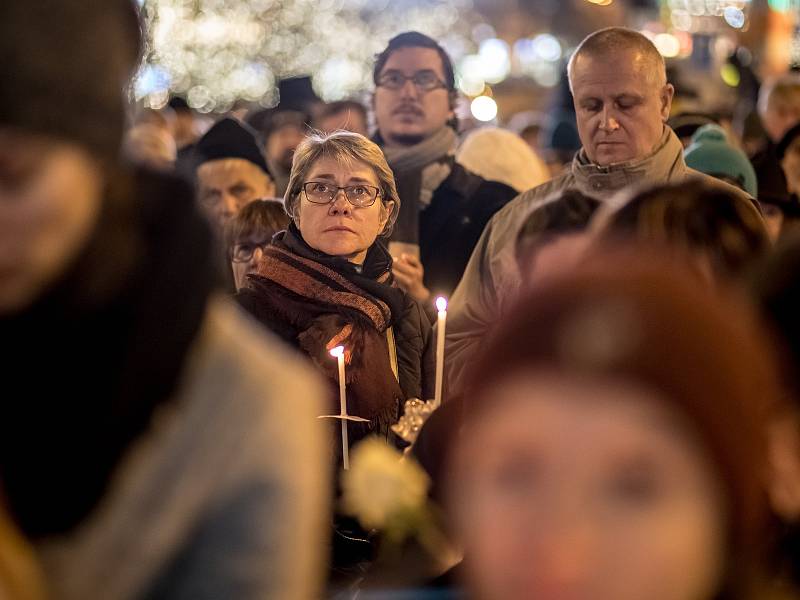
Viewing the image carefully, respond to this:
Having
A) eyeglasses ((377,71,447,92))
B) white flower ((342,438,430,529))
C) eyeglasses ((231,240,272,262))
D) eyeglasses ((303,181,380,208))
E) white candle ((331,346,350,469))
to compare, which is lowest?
white candle ((331,346,350,469))

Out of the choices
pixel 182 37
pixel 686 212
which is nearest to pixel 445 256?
pixel 686 212

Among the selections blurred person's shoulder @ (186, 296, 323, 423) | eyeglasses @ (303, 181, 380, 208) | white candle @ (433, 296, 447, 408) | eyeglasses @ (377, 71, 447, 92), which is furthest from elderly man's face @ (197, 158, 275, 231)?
blurred person's shoulder @ (186, 296, 323, 423)

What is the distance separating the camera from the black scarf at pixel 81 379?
1.98 metres

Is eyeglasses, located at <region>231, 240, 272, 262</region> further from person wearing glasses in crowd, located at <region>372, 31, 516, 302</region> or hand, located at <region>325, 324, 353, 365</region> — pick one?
hand, located at <region>325, 324, 353, 365</region>

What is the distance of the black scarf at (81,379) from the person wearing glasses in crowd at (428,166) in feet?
16.7

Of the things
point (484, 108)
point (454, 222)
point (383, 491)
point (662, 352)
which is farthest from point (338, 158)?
point (484, 108)

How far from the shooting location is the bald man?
6.04 metres

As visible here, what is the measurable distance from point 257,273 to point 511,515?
3773mm

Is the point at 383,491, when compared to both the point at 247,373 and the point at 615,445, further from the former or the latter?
the point at 615,445

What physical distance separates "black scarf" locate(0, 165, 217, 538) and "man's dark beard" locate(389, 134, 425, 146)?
19.3 ft

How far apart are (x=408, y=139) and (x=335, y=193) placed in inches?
87.5

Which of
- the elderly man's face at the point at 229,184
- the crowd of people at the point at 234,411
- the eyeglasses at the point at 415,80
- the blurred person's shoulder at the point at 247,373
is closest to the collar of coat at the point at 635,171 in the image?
the eyeglasses at the point at 415,80

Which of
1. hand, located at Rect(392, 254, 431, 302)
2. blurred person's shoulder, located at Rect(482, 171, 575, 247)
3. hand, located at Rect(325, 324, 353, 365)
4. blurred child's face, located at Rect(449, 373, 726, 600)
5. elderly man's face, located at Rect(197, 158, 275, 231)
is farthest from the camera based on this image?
elderly man's face, located at Rect(197, 158, 275, 231)

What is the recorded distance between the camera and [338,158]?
5.80 metres
